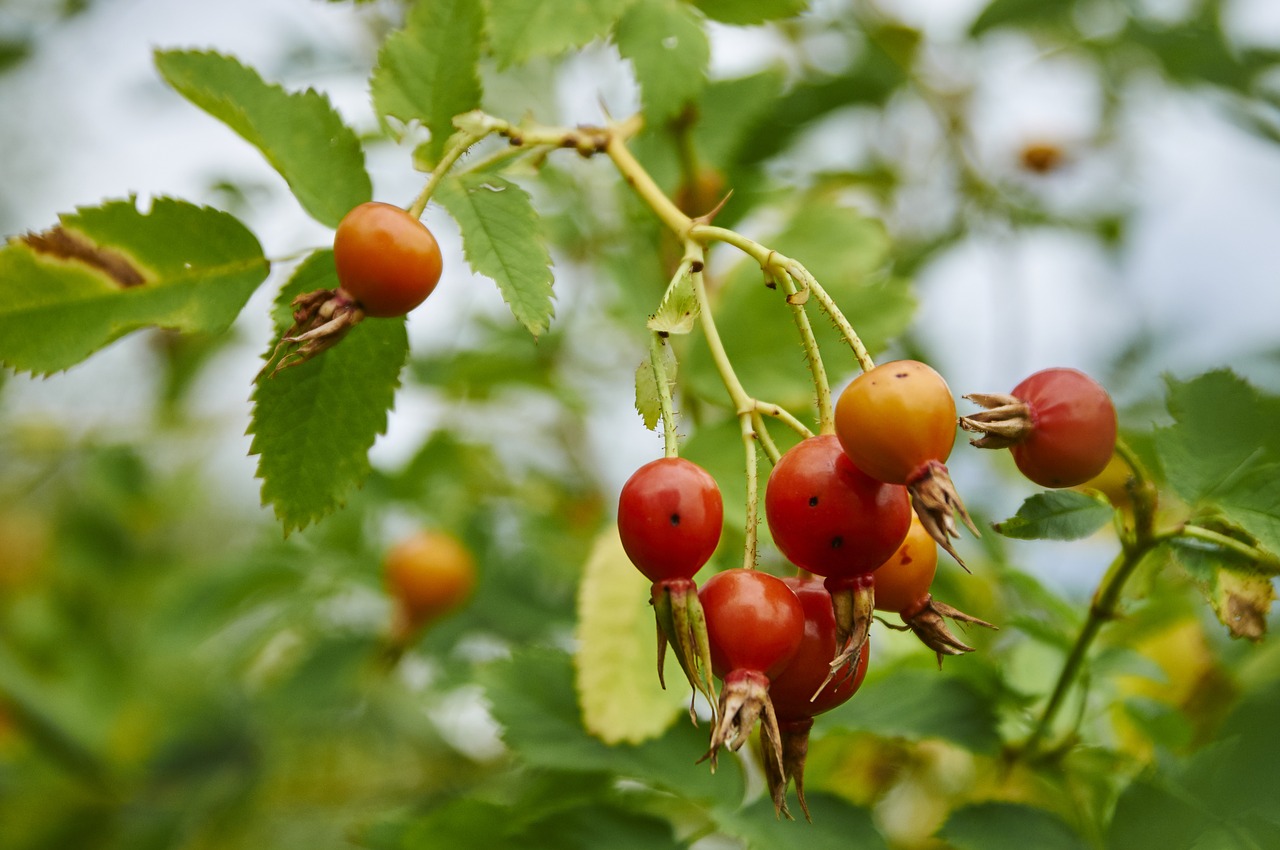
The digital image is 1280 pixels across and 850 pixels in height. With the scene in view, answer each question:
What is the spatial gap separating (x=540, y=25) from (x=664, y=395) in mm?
470

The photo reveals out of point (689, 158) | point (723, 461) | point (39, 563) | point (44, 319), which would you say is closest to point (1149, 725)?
point (723, 461)

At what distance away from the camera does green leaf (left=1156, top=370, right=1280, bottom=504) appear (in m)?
0.87

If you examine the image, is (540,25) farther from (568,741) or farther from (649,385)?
(568,741)

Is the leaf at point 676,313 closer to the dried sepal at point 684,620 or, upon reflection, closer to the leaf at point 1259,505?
the dried sepal at point 684,620

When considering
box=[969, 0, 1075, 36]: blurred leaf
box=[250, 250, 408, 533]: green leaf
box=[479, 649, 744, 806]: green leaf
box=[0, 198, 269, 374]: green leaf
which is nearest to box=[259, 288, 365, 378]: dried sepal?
box=[250, 250, 408, 533]: green leaf

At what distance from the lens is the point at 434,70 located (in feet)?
3.19

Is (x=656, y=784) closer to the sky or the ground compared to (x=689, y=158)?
closer to the ground

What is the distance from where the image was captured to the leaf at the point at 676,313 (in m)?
0.79

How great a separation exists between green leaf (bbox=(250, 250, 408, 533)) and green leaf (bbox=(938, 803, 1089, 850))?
0.66 meters

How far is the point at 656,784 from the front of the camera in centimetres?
101

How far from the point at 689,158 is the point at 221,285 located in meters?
0.69

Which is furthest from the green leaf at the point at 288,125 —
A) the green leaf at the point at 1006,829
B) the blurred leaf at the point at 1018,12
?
the blurred leaf at the point at 1018,12

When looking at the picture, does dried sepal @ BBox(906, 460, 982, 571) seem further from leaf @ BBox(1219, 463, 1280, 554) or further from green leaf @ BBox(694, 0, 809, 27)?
green leaf @ BBox(694, 0, 809, 27)

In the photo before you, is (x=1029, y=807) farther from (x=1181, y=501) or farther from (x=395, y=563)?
(x=395, y=563)
